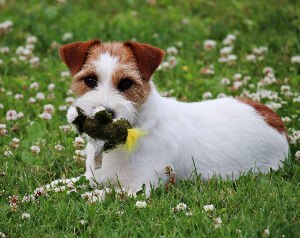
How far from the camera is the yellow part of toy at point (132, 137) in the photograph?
17.9 feet

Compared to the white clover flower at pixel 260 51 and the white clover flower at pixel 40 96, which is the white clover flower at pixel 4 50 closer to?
the white clover flower at pixel 40 96

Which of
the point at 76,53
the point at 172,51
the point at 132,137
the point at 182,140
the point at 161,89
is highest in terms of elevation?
the point at 76,53

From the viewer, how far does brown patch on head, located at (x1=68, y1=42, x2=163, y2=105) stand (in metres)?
5.38

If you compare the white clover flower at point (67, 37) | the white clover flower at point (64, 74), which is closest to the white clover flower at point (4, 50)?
the white clover flower at point (67, 37)

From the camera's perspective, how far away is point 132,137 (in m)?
5.50

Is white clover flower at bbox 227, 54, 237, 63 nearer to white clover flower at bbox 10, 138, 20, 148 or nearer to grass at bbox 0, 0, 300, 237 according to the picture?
grass at bbox 0, 0, 300, 237

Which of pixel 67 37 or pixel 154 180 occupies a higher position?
pixel 154 180

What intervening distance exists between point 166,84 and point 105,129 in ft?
11.8

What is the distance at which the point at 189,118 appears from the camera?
6.15 m

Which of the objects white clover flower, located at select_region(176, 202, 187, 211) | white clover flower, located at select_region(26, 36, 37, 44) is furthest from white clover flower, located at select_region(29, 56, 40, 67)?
white clover flower, located at select_region(176, 202, 187, 211)

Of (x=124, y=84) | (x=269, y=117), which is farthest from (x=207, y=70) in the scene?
(x=124, y=84)

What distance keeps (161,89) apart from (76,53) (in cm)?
294

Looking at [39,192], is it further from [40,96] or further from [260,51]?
[260,51]

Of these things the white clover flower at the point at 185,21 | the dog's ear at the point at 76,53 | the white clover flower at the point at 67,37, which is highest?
the dog's ear at the point at 76,53
